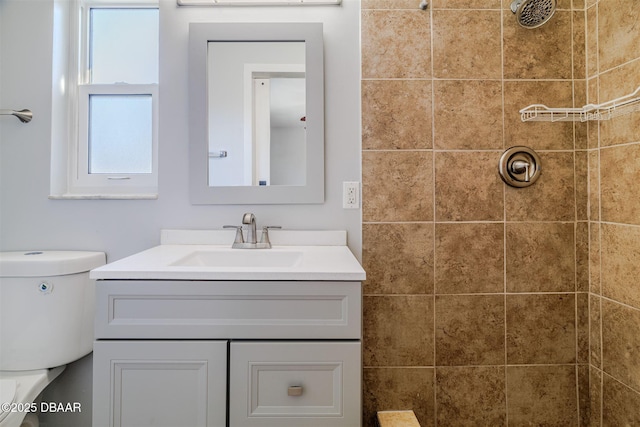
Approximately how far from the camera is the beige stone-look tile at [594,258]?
1257mm

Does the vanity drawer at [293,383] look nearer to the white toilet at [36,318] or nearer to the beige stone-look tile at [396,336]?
the beige stone-look tile at [396,336]

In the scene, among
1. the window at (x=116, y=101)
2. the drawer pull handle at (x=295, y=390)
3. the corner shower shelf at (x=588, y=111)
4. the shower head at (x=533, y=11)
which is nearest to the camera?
the drawer pull handle at (x=295, y=390)

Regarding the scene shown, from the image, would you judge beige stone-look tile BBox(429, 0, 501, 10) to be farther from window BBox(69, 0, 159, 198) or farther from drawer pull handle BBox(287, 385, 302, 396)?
drawer pull handle BBox(287, 385, 302, 396)

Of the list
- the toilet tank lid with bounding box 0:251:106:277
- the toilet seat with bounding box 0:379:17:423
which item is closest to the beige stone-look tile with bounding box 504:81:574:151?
the toilet tank lid with bounding box 0:251:106:277

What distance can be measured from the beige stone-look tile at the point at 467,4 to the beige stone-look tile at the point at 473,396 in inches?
55.7

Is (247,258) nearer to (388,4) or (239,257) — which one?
(239,257)

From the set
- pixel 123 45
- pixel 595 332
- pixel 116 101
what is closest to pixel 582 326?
pixel 595 332

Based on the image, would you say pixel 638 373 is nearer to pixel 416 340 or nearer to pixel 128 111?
pixel 416 340

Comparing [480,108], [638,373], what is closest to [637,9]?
[480,108]

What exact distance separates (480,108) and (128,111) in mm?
1476

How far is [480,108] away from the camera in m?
1.30

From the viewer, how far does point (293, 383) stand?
884 mm

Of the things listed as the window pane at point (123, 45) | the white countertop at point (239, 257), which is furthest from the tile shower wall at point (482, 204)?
the window pane at point (123, 45)

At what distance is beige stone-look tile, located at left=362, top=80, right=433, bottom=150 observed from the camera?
130 cm
